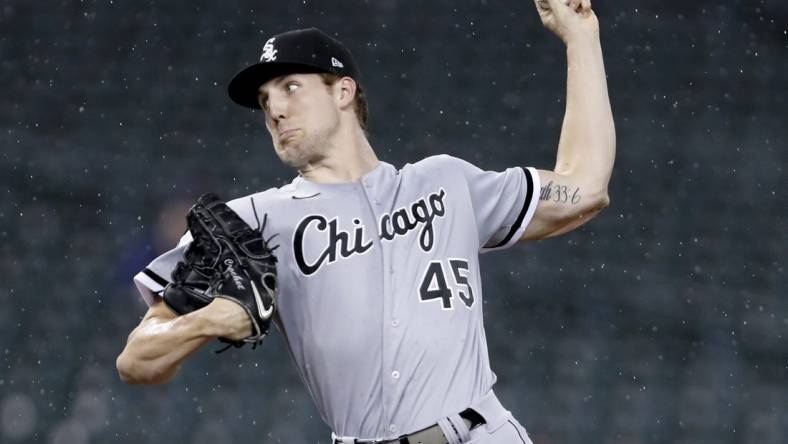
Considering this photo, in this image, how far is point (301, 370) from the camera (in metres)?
1.92

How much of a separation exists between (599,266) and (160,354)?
115 inches

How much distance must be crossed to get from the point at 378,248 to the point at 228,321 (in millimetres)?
358

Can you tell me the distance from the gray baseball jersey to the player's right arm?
0.14 metres

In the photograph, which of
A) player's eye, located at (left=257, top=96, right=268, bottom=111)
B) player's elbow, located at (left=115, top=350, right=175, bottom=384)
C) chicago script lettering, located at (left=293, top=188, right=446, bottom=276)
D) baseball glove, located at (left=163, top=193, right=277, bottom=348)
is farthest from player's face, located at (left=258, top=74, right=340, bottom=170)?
player's elbow, located at (left=115, top=350, right=175, bottom=384)

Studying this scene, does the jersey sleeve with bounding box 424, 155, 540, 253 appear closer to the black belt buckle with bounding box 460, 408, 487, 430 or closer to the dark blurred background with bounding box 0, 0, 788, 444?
the black belt buckle with bounding box 460, 408, 487, 430

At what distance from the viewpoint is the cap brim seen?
2008mm

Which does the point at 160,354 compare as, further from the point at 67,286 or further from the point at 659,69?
the point at 659,69

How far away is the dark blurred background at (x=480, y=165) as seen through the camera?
168 inches

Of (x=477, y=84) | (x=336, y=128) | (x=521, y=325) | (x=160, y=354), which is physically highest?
(x=477, y=84)

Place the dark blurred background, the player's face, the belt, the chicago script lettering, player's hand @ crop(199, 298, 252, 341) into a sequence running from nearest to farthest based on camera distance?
player's hand @ crop(199, 298, 252, 341), the belt, the chicago script lettering, the player's face, the dark blurred background

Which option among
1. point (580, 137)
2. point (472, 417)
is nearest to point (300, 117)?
point (580, 137)

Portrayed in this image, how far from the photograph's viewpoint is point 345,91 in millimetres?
2104

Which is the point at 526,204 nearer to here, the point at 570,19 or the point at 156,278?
the point at 570,19

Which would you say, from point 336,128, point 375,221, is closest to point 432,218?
point 375,221
